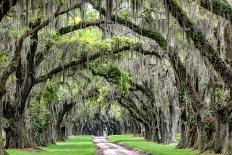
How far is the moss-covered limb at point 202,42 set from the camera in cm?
1758

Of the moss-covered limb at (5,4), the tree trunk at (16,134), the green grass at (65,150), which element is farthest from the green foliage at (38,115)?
the moss-covered limb at (5,4)

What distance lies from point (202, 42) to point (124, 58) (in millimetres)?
13579

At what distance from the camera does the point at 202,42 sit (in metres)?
18.2

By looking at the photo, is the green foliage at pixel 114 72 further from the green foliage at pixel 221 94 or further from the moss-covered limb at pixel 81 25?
the green foliage at pixel 221 94

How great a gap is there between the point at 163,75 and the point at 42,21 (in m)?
16.7

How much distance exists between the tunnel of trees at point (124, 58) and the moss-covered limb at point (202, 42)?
36 mm

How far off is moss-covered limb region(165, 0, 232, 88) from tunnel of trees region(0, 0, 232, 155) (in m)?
0.04

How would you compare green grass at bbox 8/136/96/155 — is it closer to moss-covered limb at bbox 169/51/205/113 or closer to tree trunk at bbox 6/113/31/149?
tree trunk at bbox 6/113/31/149

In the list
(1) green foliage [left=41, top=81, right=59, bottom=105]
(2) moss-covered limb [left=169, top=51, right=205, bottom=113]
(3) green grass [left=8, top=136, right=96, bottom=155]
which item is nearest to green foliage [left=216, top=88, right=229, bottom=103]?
(2) moss-covered limb [left=169, top=51, right=205, bottom=113]

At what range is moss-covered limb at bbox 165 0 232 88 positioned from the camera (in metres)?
17.6

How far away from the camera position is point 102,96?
46.8 m

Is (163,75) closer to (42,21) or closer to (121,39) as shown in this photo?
(121,39)

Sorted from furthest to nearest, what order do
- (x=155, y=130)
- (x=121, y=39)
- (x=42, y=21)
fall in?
(x=155, y=130)
(x=121, y=39)
(x=42, y=21)

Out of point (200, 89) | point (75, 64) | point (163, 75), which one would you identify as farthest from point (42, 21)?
point (163, 75)
